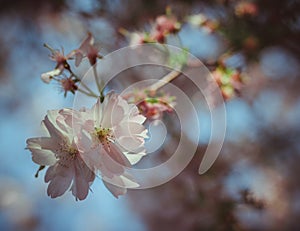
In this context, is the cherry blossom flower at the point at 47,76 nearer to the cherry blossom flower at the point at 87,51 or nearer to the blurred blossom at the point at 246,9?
the cherry blossom flower at the point at 87,51

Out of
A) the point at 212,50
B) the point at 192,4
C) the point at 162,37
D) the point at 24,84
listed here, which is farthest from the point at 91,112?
the point at 24,84

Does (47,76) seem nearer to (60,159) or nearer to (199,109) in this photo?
(60,159)

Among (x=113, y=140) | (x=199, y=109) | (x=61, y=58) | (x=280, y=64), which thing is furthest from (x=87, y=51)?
(x=280, y=64)

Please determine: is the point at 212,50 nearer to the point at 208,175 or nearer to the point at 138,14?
the point at 138,14

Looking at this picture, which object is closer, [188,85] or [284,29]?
[284,29]

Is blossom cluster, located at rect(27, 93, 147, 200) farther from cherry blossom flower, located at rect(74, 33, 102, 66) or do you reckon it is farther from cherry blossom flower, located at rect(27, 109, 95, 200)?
cherry blossom flower, located at rect(74, 33, 102, 66)

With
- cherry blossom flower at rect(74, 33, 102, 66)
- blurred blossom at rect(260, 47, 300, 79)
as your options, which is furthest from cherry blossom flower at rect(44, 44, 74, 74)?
blurred blossom at rect(260, 47, 300, 79)

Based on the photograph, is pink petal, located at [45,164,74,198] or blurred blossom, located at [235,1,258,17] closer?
pink petal, located at [45,164,74,198]
